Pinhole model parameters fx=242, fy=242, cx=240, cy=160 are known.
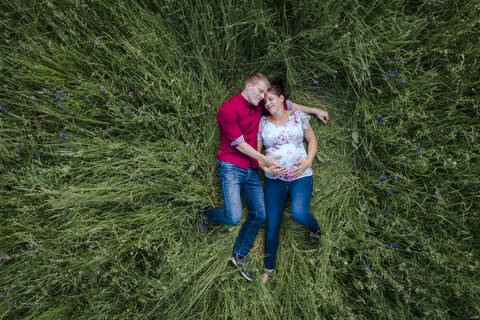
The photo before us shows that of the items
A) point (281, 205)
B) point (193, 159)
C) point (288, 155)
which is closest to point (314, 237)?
point (281, 205)

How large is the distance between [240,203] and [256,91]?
1179 mm

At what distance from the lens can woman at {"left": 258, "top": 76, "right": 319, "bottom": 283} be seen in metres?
2.49

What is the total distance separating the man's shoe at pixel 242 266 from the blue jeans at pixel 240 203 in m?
0.06

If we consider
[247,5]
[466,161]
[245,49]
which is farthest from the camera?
[245,49]

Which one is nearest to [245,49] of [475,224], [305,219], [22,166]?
[305,219]

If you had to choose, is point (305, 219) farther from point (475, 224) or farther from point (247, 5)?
point (247, 5)

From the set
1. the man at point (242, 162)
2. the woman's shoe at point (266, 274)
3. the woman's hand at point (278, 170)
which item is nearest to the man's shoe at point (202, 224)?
the man at point (242, 162)

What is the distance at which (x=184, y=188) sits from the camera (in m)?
2.58

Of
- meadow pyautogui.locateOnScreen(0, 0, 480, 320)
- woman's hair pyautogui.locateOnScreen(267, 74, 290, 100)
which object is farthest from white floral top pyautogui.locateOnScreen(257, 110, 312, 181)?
meadow pyautogui.locateOnScreen(0, 0, 480, 320)

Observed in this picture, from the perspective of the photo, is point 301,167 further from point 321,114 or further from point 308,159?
point 321,114

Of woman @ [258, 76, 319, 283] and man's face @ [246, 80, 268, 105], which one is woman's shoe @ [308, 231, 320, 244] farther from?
man's face @ [246, 80, 268, 105]

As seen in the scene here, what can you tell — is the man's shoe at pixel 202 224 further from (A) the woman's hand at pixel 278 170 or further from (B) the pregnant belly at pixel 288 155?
(B) the pregnant belly at pixel 288 155

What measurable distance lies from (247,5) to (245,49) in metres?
0.42

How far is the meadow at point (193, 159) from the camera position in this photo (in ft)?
7.94
